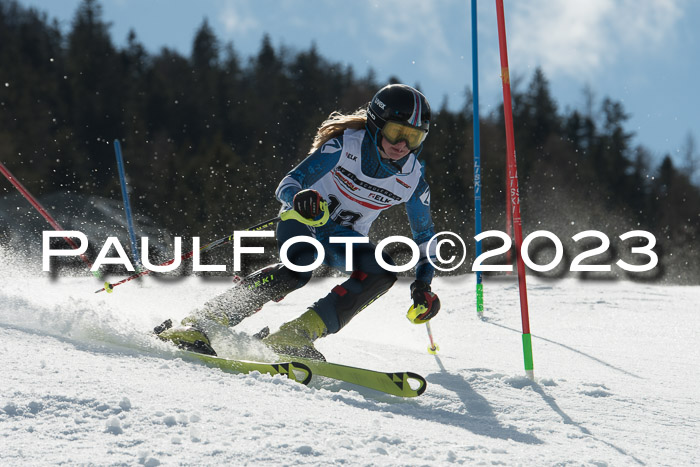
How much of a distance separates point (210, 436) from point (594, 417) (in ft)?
4.46

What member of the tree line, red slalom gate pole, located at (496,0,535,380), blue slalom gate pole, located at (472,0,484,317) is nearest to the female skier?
red slalom gate pole, located at (496,0,535,380)

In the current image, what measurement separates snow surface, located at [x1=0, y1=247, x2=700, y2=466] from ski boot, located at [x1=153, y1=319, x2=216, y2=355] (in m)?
0.07

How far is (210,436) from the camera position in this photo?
1450mm

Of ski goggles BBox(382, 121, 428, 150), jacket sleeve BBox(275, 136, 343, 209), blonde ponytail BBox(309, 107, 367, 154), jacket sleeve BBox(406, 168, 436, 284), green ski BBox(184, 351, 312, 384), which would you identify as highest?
blonde ponytail BBox(309, 107, 367, 154)

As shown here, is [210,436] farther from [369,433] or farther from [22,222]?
[22,222]

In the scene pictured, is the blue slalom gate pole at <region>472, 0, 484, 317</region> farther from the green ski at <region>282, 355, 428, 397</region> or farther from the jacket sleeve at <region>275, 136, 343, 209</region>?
the green ski at <region>282, 355, 428, 397</region>

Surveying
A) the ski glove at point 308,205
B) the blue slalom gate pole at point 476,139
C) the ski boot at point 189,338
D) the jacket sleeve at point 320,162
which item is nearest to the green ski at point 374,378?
the ski boot at point 189,338

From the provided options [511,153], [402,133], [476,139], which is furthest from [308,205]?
[476,139]

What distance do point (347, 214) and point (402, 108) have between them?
0.64m

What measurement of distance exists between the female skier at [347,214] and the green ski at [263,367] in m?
0.23

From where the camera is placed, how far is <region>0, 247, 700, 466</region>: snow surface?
4.61 ft

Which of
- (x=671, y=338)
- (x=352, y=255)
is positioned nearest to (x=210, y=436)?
(x=352, y=255)

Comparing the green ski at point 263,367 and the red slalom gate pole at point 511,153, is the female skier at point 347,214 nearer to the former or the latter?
the green ski at point 263,367

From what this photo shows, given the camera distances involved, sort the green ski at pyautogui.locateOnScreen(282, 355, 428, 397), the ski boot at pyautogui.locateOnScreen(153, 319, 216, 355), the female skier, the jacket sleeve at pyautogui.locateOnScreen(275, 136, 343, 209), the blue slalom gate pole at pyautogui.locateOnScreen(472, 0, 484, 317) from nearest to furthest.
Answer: the green ski at pyautogui.locateOnScreen(282, 355, 428, 397), the ski boot at pyautogui.locateOnScreen(153, 319, 216, 355), the female skier, the jacket sleeve at pyautogui.locateOnScreen(275, 136, 343, 209), the blue slalom gate pole at pyautogui.locateOnScreen(472, 0, 484, 317)
